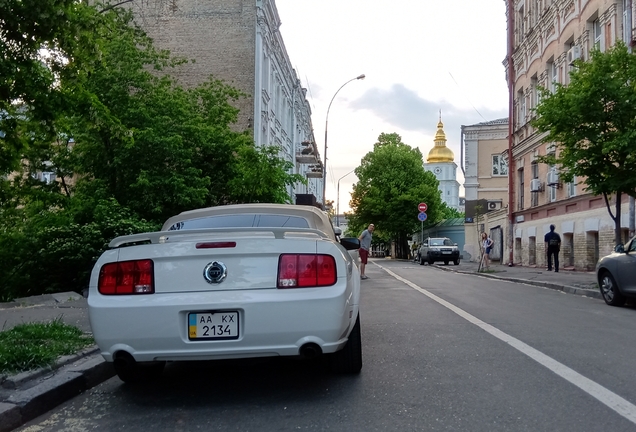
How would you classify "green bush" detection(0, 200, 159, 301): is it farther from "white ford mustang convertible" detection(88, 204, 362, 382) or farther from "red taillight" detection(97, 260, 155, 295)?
"white ford mustang convertible" detection(88, 204, 362, 382)

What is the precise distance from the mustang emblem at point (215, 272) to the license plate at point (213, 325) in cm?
24

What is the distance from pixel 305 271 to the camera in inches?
191

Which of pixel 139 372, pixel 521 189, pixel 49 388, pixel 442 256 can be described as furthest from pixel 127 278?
pixel 442 256

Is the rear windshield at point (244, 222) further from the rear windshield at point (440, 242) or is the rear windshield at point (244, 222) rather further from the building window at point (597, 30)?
the rear windshield at point (440, 242)

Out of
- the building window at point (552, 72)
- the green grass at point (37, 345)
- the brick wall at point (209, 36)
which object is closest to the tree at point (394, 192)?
the building window at point (552, 72)

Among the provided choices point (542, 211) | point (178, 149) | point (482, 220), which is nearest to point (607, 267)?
point (178, 149)

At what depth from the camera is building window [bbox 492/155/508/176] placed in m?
50.1

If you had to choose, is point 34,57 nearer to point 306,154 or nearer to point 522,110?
point 522,110

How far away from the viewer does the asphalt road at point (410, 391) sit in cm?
438

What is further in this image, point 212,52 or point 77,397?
point 212,52

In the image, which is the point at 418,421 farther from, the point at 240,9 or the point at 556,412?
the point at 240,9

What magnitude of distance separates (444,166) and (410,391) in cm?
13117

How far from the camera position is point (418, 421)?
4344 millimetres

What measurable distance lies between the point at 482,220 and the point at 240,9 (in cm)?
2139
